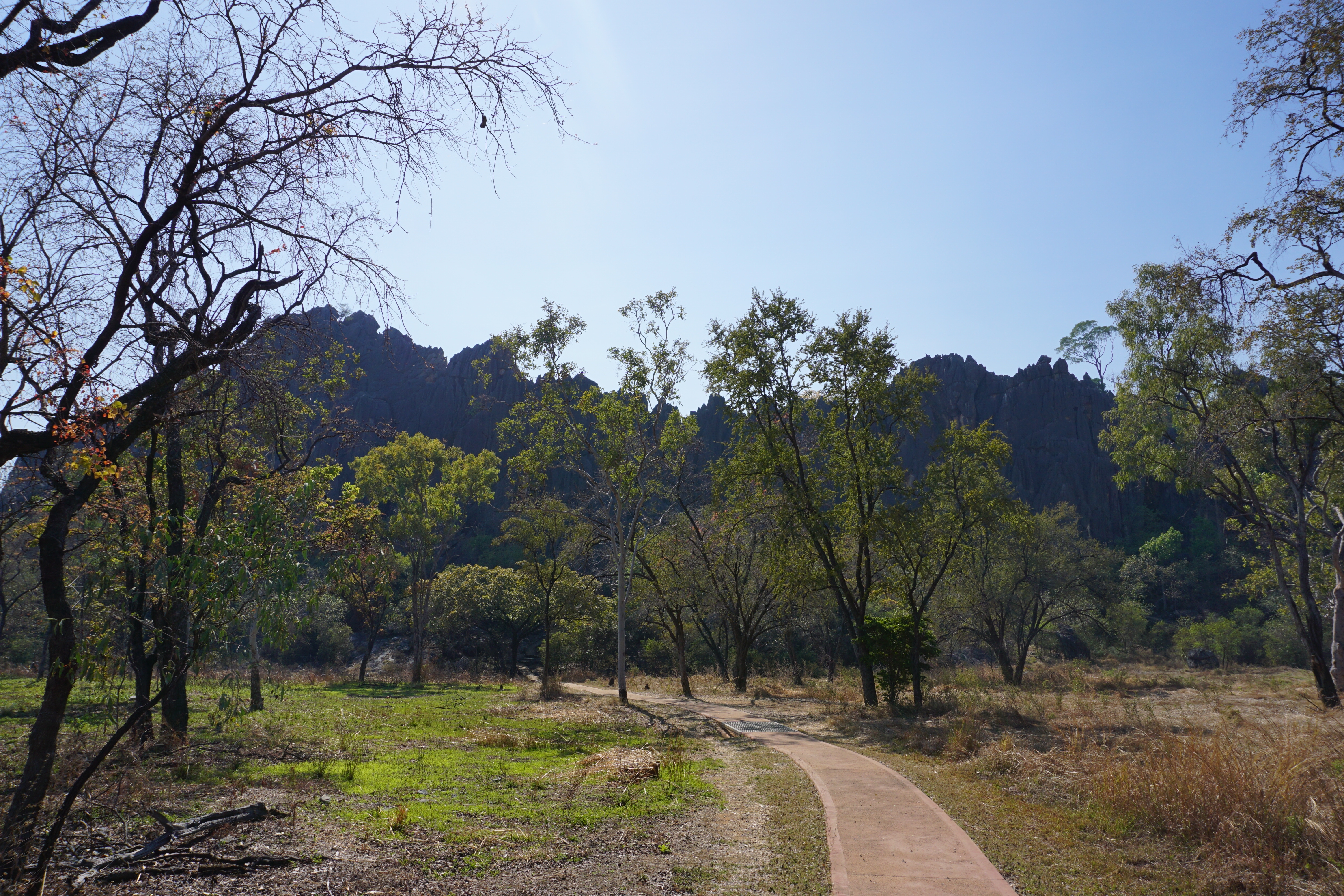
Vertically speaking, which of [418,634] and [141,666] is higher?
[141,666]

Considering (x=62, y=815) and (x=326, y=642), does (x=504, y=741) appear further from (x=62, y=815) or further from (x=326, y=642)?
(x=326, y=642)

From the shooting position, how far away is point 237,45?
17.6ft

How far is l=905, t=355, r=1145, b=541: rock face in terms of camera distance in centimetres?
7388

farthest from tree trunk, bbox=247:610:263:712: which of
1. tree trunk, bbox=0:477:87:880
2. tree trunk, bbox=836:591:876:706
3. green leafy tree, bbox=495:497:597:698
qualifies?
tree trunk, bbox=836:591:876:706

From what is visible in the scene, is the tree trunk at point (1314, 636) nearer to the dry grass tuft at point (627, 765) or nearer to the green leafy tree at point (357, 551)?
the dry grass tuft at point (627, 765)

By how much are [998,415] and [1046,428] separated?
508 centimetres

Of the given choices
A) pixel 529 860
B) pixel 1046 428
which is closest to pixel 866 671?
pixel 529 860

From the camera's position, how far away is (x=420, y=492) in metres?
40.0

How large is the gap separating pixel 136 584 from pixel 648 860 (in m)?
6.12

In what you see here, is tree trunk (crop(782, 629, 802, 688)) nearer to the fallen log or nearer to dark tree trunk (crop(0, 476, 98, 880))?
the fallen log

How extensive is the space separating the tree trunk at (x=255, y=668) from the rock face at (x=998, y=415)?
44.7 m

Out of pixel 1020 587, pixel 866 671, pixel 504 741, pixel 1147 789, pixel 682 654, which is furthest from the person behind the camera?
pixel 1020 587

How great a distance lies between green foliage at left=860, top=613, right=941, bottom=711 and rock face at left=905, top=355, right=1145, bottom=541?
181ft

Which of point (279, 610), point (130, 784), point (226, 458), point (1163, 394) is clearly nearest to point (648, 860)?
point (279, 610)
